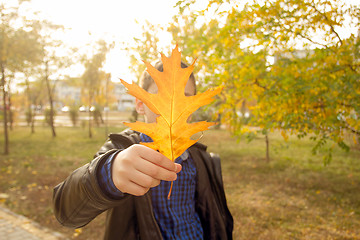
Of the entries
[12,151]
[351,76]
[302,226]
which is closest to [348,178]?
Answer: [302,226]

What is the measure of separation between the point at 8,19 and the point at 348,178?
1236 cm

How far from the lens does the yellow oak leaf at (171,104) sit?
59 centimetres

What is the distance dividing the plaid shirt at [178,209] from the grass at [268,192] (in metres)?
2.98

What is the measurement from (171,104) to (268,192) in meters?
6.15

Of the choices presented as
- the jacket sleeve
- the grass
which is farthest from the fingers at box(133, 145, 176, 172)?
the grass

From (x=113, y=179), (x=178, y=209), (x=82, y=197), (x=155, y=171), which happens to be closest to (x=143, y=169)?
(x=155, y=171)

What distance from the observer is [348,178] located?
7.19 meters

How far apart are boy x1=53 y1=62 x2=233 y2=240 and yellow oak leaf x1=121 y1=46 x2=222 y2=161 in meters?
0.05

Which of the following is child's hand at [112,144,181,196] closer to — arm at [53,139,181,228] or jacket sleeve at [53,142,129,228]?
arm at [53,139,181,228]

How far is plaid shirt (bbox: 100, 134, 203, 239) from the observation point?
1379 millimetres

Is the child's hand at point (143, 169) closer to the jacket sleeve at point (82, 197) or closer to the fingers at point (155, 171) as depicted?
the fingers at point (155, 171)

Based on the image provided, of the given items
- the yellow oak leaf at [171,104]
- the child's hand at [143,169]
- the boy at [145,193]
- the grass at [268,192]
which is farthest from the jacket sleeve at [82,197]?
the grass at [268,192]

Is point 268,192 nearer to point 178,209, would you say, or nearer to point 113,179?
point 178,209

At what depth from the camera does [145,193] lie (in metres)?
1.18
